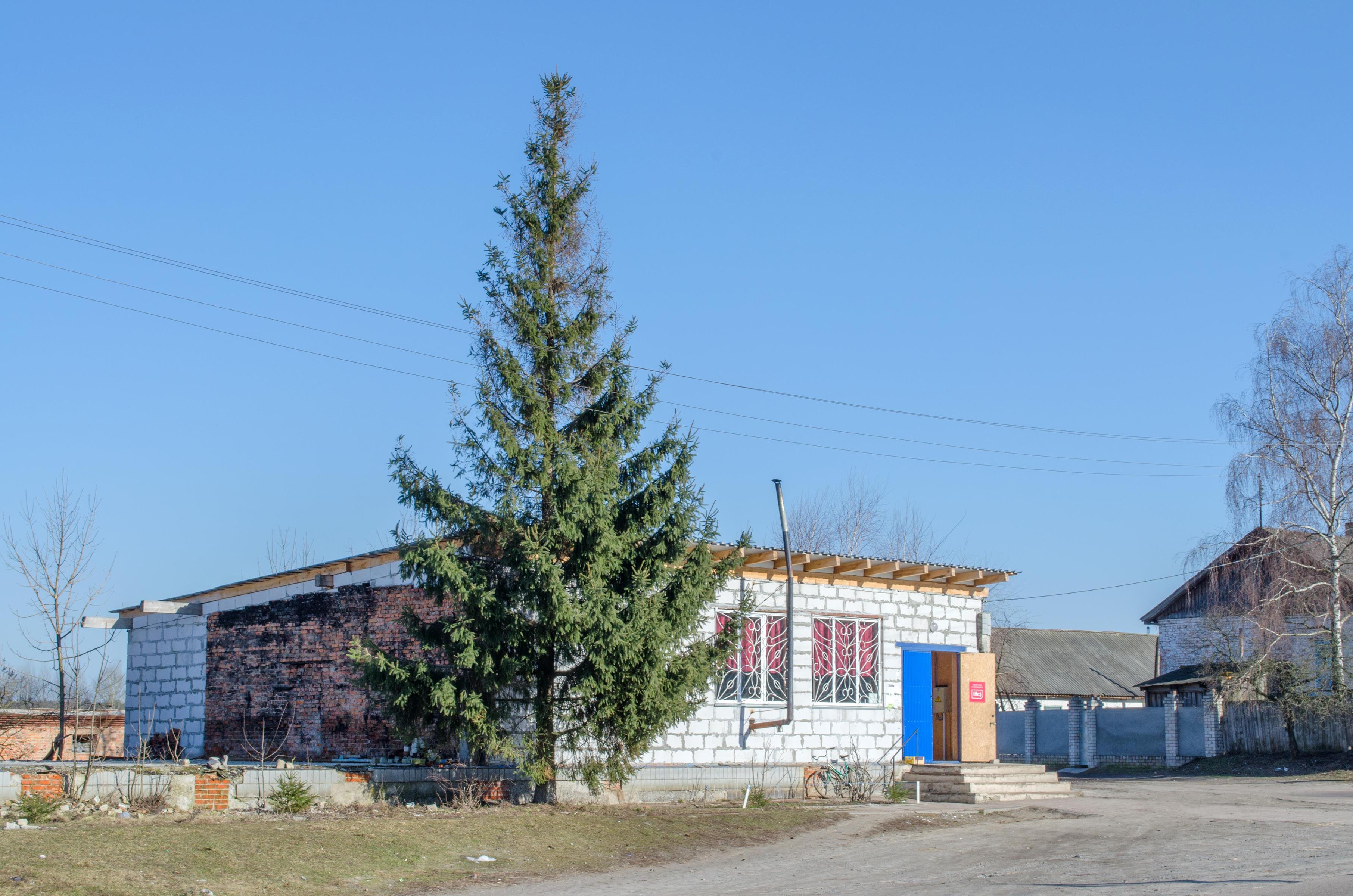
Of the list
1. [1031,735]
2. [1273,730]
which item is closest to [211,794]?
[1273,730]

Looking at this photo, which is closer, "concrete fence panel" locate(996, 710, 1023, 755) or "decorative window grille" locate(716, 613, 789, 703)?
"decorative window grille" locate(716, 613, 789, 703)

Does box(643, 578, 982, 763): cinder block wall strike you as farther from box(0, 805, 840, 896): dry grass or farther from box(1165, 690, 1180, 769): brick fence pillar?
box(1165, 690, 1180, 769): brick fence pillar

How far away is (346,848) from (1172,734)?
91.7 ft

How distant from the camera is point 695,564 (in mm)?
17016

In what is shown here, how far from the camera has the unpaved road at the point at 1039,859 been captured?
1144 centimetres

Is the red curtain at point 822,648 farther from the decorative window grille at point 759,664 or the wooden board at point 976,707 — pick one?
the wooden board at point 976,707

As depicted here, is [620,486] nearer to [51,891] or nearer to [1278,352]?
[51,891]

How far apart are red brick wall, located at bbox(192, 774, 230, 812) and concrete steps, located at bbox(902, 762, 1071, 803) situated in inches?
458

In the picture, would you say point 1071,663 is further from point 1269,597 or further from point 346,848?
point 346,848

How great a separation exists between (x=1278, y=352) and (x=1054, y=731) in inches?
559

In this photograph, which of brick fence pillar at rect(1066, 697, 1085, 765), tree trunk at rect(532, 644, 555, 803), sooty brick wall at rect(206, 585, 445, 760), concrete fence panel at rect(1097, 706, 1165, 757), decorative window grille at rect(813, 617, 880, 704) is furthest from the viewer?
brick fence pillar at rect(1066, 697, 1085, 765)

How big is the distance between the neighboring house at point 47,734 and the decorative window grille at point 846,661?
13821 millimetres

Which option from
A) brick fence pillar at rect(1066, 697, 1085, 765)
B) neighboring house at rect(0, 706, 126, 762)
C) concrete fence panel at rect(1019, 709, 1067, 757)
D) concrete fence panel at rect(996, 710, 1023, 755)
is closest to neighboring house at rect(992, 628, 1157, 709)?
concrete fence panel at rect(996, 710, 1023, 755)

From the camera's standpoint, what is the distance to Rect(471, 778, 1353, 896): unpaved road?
11438mm
